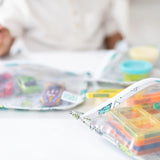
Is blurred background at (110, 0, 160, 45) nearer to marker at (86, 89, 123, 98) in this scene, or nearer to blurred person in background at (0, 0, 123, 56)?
blurred person in background at (0, 0, 123, 56)

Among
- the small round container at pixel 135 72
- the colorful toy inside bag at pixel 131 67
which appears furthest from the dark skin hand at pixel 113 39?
the small round container at pixel 135 72

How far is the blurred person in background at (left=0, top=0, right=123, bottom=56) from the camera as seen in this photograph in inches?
27.3

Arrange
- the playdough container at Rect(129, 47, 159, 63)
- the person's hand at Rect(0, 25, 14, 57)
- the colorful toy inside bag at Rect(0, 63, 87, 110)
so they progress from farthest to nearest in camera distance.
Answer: the person's hand at Rect(0, 25, 14, 57) < the playdough container at Rect(129, 47, 159, 63) < the colorful toy inside bag at Rect(0, 63, 87, 110)

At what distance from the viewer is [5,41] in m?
0.68

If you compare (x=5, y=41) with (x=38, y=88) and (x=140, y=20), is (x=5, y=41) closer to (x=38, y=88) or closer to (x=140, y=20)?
(x=38, y=88)

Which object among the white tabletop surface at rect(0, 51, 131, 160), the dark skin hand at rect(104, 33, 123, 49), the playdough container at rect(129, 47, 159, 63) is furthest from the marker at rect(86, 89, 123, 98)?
the dark skin hand at rect(104, 33, 123, 49)

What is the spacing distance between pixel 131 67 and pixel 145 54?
68mm

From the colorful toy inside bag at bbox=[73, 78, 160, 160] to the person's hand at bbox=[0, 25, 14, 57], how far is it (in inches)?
15.3

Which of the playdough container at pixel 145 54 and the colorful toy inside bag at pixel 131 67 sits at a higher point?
the playdough container at pixel 145 54

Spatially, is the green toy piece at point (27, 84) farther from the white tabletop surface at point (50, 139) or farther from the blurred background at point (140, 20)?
the blurred background at point (140, 20)

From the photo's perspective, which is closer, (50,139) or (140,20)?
(50,139)

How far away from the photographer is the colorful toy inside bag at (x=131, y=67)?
49 centimetres

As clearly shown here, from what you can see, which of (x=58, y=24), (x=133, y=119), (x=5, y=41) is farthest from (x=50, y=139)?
(x=58, y=24)

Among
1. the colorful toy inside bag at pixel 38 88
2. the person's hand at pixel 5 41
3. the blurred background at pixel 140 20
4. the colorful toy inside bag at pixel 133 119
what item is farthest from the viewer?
the blurred background at pixel 140 20
